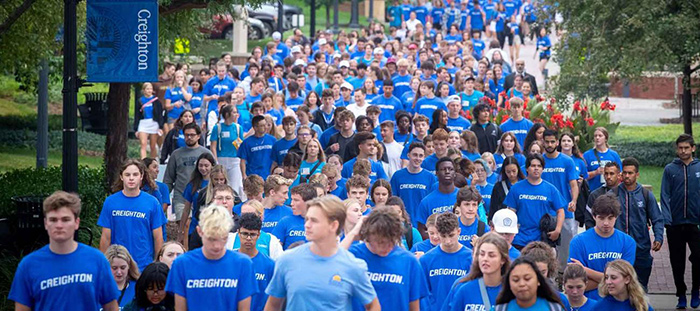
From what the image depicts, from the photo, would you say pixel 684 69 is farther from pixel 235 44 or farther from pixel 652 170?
pixel 235 44

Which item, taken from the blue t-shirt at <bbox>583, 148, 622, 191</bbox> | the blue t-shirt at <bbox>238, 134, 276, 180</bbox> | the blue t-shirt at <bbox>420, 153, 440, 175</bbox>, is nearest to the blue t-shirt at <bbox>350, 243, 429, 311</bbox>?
the blue t-shirt at <bbox>420, 153, 440, 175</bbox>

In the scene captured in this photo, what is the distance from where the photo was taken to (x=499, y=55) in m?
28.5

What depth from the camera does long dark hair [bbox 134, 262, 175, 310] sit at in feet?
27.4

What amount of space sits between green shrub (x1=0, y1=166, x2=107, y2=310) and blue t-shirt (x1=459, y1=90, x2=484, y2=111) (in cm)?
746

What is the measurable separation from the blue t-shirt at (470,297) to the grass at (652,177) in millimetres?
13225

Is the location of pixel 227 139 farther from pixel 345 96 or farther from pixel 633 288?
pixel 633 288

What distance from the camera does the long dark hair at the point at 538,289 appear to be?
7.43 m

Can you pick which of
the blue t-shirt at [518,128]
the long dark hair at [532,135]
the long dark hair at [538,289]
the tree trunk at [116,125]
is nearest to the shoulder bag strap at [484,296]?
the long dark hair at [538,289]

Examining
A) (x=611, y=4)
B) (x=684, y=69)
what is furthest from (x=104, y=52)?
(x=684, y=69)

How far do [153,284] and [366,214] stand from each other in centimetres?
288

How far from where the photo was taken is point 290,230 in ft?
35.1

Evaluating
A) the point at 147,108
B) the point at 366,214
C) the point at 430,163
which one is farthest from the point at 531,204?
the point at 147,108

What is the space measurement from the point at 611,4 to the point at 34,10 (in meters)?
10.00

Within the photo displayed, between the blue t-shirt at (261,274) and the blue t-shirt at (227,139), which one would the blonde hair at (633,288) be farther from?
the blue t-shirt at (227,139)
